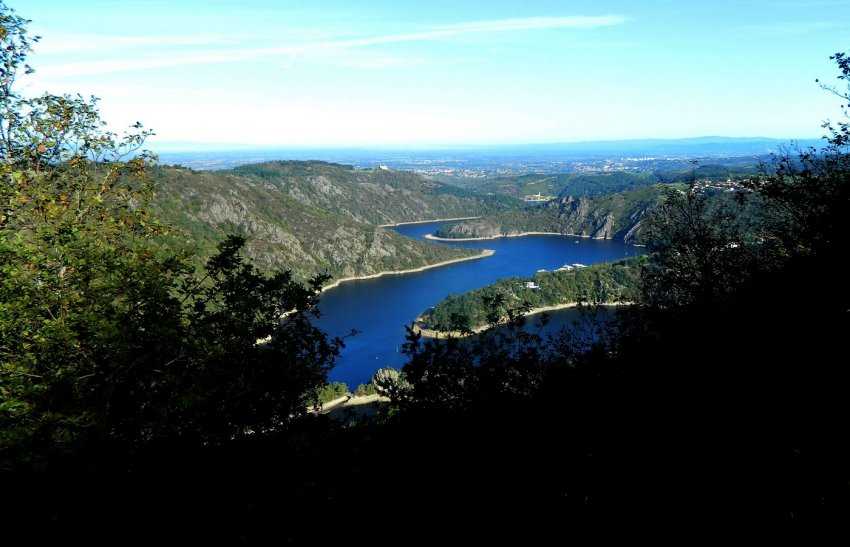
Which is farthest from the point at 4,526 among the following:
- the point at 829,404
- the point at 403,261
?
the point at 403,261

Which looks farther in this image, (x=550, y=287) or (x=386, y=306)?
(x=386, y=306)

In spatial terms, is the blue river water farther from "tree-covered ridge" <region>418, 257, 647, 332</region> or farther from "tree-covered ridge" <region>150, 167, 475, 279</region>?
"tree-covered ridge" <region>150, 167, 475, 279</region>

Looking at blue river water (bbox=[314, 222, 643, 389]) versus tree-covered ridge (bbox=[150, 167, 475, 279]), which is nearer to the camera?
blue river water (bbox=[314, 222, 643, 389])

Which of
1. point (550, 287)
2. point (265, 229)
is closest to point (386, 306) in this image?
point (550, 287)

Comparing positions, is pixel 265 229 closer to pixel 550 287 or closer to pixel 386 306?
pixel 386 306

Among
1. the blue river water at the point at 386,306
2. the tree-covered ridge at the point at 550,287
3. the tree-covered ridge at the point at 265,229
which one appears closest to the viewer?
the blue river water at the point at 386,306

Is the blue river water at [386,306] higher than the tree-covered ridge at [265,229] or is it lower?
lower

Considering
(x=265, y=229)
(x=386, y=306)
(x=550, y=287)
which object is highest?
(x=265, y=229)

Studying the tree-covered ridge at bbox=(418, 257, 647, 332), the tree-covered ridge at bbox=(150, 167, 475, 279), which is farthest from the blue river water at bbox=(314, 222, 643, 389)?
the tree-covered ridge at bbox=(150, 167, 475, 279)

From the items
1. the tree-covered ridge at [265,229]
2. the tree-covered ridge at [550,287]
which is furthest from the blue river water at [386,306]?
the tree-covered ridge at [265,229]

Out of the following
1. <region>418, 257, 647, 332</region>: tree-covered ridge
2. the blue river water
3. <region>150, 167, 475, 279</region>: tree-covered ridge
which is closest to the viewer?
the blue river water

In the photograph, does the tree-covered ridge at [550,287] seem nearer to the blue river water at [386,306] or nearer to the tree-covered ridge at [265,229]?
the blue river water at [386,306]

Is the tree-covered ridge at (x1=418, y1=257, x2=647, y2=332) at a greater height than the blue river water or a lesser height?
greater
